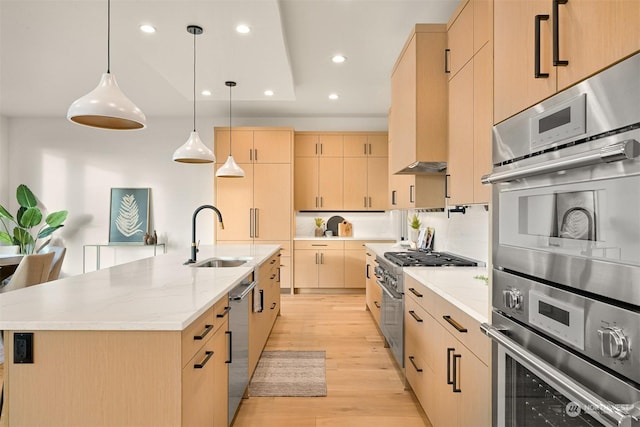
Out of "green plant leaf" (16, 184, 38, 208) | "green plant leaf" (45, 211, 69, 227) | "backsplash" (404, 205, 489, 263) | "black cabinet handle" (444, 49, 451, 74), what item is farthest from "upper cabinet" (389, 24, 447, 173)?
"green plant leaf" (16, 184, 38, 208)

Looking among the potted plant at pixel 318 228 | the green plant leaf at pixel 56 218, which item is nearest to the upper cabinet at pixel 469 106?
the potted plant at pixel 318 228

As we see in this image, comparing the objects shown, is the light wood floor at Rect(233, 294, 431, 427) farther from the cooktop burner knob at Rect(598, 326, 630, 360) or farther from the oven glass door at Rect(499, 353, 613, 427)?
the cooktop burner knob at Rect(598, 326, 630, 360)

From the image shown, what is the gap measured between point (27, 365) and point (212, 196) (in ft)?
16.7

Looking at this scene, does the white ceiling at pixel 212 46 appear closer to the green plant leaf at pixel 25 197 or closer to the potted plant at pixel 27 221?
the green plant leaf at pixel 25 197

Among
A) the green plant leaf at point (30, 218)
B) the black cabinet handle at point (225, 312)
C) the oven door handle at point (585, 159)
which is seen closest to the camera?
the oven door handle at point (585, 159)

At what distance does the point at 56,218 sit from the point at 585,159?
6.94m

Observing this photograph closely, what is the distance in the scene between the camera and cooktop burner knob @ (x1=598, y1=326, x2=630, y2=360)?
29.1 inches

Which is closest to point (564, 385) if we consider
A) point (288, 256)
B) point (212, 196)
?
point (288, 256)

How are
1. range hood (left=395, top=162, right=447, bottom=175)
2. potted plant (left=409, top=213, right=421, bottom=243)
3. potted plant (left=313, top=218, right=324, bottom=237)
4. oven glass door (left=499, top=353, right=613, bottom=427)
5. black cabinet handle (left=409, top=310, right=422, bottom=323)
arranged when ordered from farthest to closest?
potted plant (left=313, top=218, right=324, bottom=237) → potted plant (left=409, top=213, right=421, bottom=243) → range hood (left=395, top=162, right=447, bottom=175) → black cabinet handle (left=409, top=310, right=422, bottom=323) → oven glass door (left=499, top=353, right=613, bottom=427)

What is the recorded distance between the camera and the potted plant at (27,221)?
5828mm

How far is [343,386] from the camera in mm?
2773

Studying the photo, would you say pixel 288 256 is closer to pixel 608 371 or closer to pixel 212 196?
pixel 212 196

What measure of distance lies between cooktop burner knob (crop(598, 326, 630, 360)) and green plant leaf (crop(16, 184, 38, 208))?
735 cm

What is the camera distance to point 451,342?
1.79m
